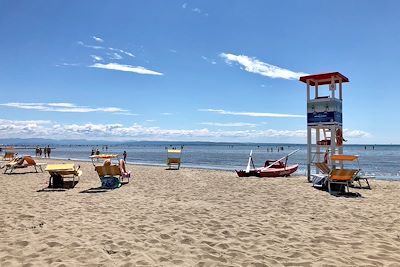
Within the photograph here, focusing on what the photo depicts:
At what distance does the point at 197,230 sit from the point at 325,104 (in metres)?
10.7

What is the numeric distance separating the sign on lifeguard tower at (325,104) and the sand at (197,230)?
504 centimetres

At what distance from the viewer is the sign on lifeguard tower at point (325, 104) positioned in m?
14.9

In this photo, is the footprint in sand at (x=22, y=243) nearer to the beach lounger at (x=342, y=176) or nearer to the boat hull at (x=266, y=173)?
the beach lounger at (x=342, y=176)

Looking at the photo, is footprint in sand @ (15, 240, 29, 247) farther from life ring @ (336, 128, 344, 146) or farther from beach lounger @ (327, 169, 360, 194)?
life ring @ (336, 128, 344, 146)

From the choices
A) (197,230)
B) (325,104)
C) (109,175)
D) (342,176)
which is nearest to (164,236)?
(197,230)

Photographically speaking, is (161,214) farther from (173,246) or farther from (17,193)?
(17,193)

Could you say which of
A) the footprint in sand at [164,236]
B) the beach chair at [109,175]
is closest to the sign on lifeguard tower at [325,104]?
the beach chair at [109,175]

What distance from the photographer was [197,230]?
6.37 meters

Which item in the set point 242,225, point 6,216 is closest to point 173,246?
point 242,225

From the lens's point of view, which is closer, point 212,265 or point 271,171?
point 212,265

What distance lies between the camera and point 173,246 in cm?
541

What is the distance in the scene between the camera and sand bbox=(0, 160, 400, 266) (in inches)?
190

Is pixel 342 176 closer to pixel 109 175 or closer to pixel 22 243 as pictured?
pixel 109 175

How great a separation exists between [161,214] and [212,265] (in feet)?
11.0
